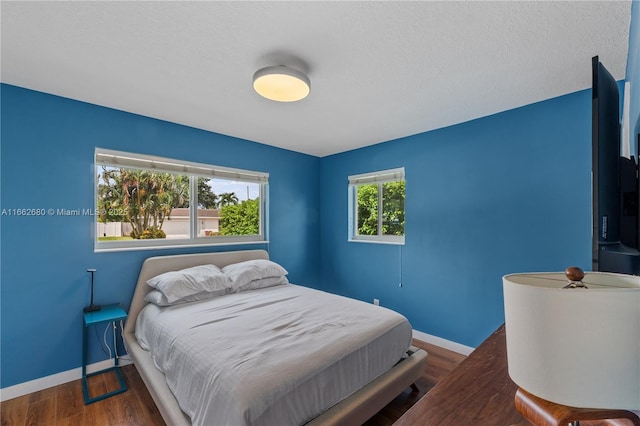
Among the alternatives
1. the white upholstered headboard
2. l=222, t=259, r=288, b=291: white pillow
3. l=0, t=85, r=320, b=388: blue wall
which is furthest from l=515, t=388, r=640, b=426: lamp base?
l=0, t=85, r=320, b=388: blue wall

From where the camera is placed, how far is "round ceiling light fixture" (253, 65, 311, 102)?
1.90 meters

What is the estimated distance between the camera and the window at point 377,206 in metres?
3.75

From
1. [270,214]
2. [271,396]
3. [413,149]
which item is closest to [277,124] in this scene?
[270,214]

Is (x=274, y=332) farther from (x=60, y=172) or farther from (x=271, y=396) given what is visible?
(x=60, y=172)

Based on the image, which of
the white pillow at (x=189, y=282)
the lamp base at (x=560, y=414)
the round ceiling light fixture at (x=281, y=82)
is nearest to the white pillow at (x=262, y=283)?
the white pillow at (x=189, y=282)

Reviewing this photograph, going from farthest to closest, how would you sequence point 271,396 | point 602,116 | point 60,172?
point 60,172 → point 271,396 → point 602,116

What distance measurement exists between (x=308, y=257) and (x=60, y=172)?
304 centimetres

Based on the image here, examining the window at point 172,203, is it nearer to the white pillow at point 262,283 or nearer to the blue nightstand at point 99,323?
the blue nightstand at point 99,323

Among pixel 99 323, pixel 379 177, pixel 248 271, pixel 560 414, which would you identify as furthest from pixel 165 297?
pixel 379 177

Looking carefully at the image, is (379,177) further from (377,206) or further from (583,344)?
A: (583,344)

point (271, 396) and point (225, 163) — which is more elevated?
point (225, 163)

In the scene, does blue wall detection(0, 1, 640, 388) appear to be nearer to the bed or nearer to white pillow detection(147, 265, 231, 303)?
white pillow detection(147, 265, 231, 303)

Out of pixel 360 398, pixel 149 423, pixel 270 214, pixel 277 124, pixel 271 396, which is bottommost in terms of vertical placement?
pixel 149 423

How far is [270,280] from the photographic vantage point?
3.28m
